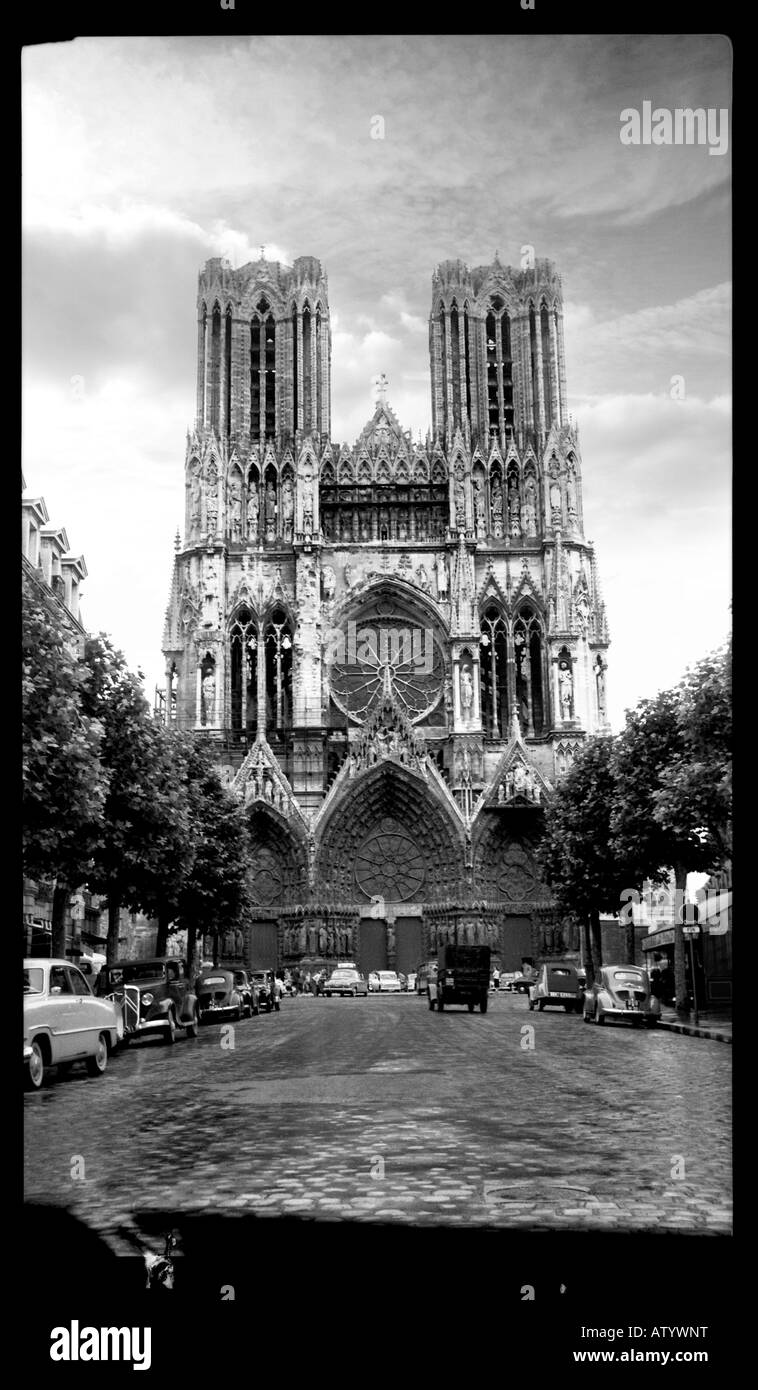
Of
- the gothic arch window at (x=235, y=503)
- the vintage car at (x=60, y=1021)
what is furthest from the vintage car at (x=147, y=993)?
the gothic arch window at (x=235, y=503)

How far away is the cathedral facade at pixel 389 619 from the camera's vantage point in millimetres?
69562

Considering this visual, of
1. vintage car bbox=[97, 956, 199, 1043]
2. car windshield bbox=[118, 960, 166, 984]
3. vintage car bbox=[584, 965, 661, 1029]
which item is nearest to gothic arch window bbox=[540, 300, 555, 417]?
vintage car bbox=[584, 965, 661, 1029]

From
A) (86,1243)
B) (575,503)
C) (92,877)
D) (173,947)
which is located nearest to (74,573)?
(92,877)

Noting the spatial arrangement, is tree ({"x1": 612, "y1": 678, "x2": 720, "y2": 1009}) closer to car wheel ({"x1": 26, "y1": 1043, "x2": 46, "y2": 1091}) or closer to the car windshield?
the car windshield

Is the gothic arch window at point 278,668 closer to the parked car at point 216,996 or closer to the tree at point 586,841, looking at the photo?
the tree at point 586,841

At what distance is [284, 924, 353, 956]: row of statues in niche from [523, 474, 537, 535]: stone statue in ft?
78.9

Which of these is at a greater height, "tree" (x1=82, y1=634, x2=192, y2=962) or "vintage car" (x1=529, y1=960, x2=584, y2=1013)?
"tree" (x1=82, y1=634, x2=192, y2=962)

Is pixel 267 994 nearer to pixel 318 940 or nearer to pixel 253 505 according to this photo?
pixel 318 940

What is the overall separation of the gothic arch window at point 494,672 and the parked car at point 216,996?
3639 cm

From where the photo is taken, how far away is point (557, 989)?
42.6 meters

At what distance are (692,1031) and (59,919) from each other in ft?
45.9

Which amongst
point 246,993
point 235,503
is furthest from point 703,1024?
point 235,503

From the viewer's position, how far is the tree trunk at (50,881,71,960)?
29.5 meters
